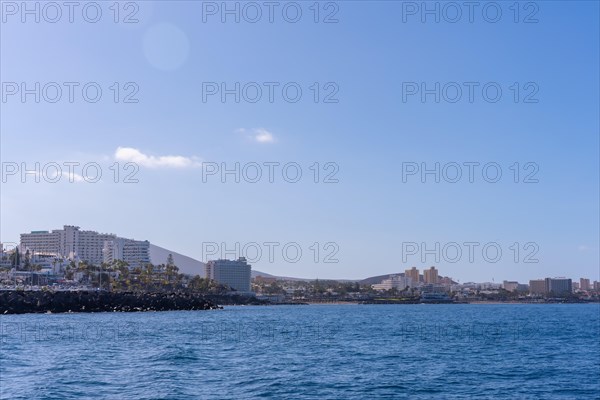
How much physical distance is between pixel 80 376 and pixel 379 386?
16.7m

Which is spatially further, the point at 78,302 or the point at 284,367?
the point at 78,302

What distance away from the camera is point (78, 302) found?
121 metres

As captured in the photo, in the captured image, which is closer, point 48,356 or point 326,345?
point 48,356

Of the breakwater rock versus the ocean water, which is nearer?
the ocean water

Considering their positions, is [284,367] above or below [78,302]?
above

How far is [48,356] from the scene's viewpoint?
4372 centimetres

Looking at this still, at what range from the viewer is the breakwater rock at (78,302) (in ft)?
356

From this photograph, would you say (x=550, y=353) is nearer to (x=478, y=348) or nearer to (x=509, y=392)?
(x=478, y=348)

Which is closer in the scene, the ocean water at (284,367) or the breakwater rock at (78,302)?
the ocean water at (284,367)

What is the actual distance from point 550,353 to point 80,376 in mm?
39189

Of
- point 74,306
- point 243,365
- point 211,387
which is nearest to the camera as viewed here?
point 211,387

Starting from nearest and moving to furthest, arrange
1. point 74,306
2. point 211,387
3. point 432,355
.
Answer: point 211,387 → point 432,355 → point 74,306

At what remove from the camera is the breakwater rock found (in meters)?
108

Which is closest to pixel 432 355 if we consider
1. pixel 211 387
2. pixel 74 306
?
pixel 211 387
